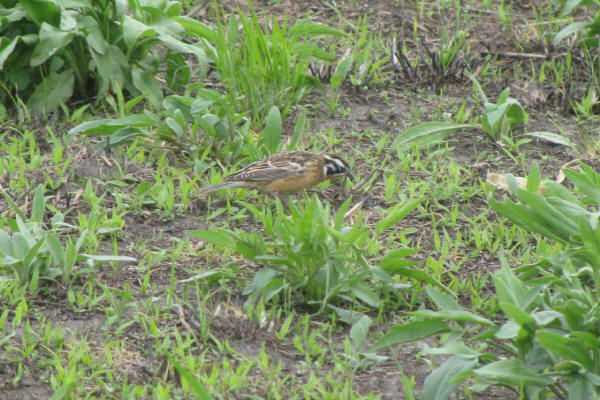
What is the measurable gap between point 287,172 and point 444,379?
2.76 m

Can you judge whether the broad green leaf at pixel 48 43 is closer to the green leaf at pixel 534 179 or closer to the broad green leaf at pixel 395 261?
the broad green leaf at pixel 395 261

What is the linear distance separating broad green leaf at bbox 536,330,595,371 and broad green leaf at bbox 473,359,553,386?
0.15 meters

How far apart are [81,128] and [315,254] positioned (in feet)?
9.53

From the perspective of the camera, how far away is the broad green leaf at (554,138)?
24.8 ft

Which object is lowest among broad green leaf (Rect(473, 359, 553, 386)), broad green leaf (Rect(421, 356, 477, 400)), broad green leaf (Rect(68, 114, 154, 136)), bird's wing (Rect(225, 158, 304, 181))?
bird's wing (Rect(225, 158, 304, 181))

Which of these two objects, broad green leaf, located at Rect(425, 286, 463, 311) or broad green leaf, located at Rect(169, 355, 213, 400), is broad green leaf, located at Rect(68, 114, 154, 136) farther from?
broad green leaf, located at Rect(169, 355, 213, 400)

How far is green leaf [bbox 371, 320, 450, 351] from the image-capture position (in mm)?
4812

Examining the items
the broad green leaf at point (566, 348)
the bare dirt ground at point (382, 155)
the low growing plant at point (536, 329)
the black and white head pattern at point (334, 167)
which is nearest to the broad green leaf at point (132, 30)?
the bare dirt ground at point (382, 155)

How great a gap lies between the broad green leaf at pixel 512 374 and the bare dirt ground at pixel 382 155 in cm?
41

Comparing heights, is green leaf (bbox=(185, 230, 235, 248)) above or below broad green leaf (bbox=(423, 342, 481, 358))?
below

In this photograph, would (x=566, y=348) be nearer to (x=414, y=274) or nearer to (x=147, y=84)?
(x=414, y=274)

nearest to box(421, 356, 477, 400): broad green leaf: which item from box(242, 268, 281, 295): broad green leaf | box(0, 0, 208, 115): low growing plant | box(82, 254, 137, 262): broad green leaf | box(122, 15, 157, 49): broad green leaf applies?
box(242, 268, 281, 295): broad green leaf

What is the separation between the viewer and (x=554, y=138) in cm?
763

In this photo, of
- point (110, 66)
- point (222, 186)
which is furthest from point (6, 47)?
point (222, 186)
